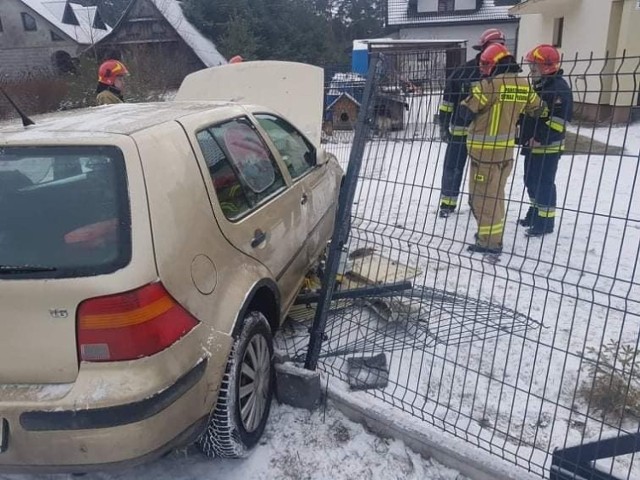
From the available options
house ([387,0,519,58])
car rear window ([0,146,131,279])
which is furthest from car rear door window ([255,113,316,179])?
house ([387,0,519,58])

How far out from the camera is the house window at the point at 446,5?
32.3 m

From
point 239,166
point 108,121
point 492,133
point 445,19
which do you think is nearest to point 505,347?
point 492,133

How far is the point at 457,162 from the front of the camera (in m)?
3.13

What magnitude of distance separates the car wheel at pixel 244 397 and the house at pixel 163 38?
27.7 m

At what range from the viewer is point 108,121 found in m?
2.39

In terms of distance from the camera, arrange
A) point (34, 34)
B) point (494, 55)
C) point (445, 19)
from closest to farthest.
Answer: point (494, 55) → point (445, 19) → point (34, 34)

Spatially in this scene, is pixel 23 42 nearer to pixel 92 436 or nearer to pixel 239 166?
pixel 239 166

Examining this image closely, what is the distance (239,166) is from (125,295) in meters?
1.16

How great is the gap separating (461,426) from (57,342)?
1.94 metres

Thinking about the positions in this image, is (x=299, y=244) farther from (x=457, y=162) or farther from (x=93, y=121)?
(x=93, y=121)

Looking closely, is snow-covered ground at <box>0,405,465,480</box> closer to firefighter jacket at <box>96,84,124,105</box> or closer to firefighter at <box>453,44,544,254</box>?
firefighter at <box>453,44,544,254</box>

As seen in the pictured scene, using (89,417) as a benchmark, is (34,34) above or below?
above

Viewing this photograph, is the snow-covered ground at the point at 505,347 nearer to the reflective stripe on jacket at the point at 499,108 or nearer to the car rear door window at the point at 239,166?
the reflective stripe on jacket at the point at 499,108

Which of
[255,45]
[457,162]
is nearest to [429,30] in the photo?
[255,45]
